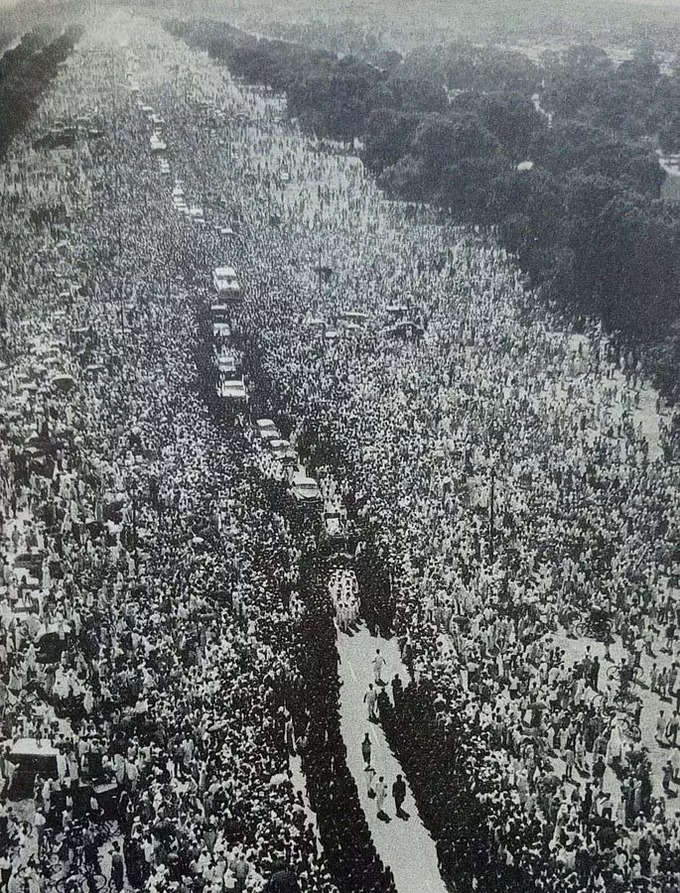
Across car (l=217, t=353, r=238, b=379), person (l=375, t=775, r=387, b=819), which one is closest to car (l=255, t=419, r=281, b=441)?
car (l=217, t=353, r=238, b=379)

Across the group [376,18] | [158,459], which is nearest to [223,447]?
[158,459]

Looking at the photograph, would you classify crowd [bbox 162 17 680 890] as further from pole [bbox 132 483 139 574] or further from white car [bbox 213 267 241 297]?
pole [bbox 132 483 139 574]

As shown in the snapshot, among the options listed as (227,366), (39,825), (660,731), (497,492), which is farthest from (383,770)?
(227,366)

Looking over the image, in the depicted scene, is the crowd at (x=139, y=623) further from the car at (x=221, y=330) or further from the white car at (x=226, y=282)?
the white car at (x=226, y=282)

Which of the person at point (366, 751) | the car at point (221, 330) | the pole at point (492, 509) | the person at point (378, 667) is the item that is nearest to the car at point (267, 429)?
the pole at point (492, 509)

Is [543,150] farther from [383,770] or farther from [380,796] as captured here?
[380,796]

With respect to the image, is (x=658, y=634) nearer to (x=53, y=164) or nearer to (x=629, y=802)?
(x=629, y=802)
